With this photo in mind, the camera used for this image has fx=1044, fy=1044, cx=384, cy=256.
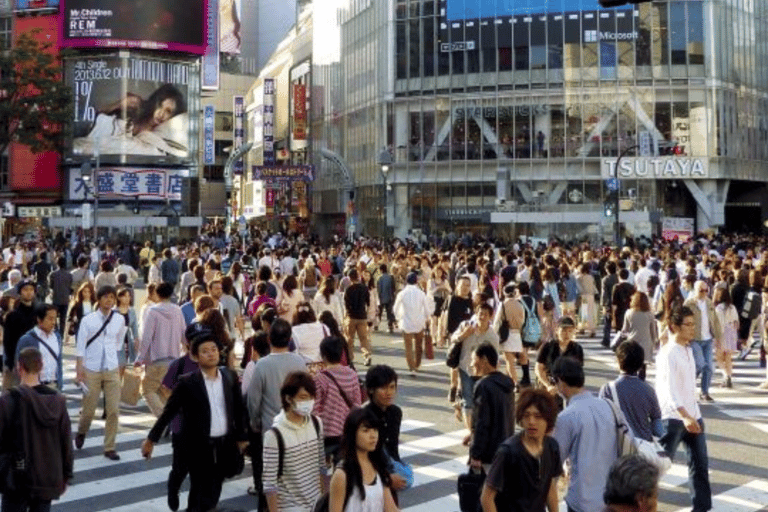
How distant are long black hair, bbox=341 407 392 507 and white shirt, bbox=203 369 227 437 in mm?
1989

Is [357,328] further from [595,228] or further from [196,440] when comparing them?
[595,228]

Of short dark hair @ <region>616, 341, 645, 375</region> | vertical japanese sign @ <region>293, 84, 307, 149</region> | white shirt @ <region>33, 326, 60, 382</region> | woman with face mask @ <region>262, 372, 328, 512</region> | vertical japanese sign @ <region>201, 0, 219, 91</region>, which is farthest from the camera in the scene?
vertical japanese sign @ <region>201, 0, 219, 91</region>

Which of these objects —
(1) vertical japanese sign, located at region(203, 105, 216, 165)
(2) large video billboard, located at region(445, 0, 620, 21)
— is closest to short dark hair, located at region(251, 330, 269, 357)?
(2) large video billboard, located at region(445, 0, 620, 21)

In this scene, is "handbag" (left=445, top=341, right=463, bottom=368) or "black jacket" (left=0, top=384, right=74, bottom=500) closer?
"black jacket" (left=0, top=384, right=74, bottom=500)

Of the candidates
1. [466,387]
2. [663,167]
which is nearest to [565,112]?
[663,167]

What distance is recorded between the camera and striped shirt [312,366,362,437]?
7664 millimetres

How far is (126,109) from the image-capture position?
7200 centimetres

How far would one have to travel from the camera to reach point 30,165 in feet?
252

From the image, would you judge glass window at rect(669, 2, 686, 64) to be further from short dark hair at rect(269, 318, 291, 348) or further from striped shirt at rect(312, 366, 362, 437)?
striped shirt at rect(312, 366, 362, 437)

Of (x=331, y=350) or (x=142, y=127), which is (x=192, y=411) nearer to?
(x=331, y=350)

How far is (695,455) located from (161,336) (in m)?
6.03

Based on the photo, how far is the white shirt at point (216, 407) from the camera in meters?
7.33

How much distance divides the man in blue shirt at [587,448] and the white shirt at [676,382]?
1.96 meters

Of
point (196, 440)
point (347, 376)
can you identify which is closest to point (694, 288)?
point (347, 376)
